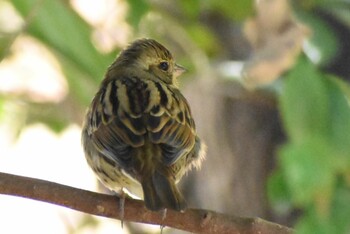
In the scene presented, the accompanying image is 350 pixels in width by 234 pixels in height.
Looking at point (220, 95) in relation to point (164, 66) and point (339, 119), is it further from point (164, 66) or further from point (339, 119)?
point (339, 119)

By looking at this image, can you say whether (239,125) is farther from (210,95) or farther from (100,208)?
(100,208)

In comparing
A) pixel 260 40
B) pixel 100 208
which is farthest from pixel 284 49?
pixel 100 208

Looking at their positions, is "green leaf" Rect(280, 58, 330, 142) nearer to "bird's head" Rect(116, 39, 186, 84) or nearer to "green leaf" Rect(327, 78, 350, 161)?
"green leaf" Rect(327, 78, 350, 161)

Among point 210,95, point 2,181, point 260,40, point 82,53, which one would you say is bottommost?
point 2,181

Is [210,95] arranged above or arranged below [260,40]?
above

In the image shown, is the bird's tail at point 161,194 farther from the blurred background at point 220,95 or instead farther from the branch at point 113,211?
the blurred background at point 220,95

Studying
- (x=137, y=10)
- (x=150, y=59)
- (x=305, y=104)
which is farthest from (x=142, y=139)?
(x=150, y=59)

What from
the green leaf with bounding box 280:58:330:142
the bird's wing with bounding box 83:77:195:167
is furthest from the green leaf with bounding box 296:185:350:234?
the bird's wing with bounding box 83:77:195:167
